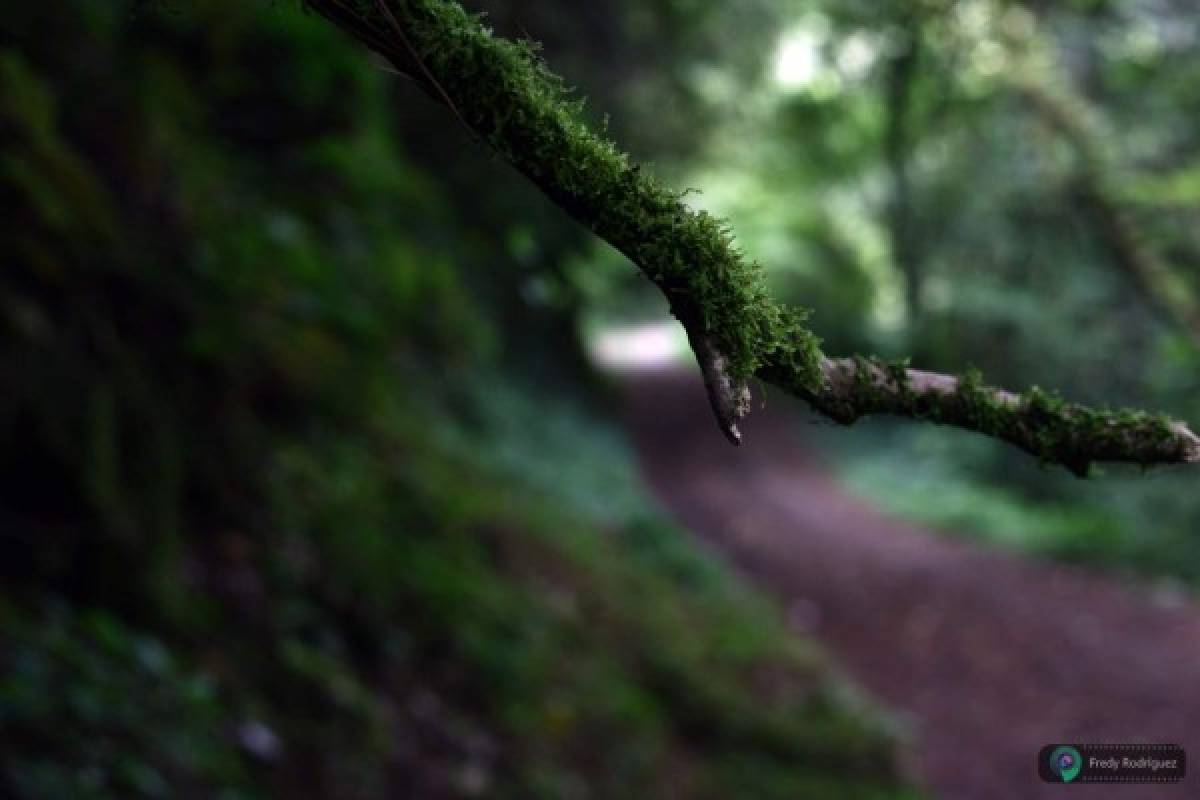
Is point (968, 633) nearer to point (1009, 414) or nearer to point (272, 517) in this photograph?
point (272, 517)

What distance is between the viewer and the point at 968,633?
11.0 metres

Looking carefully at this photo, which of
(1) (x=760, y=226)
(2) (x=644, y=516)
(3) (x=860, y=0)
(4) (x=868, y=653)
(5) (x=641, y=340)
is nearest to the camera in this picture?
(3) (x=860, y=0)

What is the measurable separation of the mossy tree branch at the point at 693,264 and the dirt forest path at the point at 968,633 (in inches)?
273

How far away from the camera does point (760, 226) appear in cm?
2536

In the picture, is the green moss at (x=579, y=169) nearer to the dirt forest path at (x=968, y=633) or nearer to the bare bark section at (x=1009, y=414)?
the bare bark section at (x=1009, y=414)

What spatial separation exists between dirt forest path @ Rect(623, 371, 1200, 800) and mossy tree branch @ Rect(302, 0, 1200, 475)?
6.92 metres

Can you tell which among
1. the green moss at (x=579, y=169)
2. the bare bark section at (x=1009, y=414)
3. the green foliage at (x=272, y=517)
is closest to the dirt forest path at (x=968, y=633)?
the green foliage at (x=272, y=517)

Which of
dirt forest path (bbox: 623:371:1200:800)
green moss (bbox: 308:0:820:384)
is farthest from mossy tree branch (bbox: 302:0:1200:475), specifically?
dirt forest path (bbox: 623:371:1200:800)

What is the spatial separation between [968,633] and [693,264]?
10.6 meters

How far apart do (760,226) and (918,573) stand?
13792 mm

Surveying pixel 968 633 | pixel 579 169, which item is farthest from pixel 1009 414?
pixel 968 633

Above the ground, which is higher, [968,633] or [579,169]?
[968,633]

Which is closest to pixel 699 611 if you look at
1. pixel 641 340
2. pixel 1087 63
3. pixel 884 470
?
pixel 1087 63

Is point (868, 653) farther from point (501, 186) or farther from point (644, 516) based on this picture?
point (501, 186)
